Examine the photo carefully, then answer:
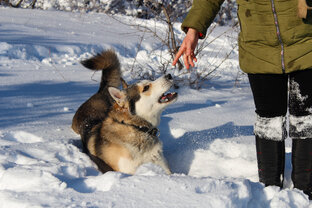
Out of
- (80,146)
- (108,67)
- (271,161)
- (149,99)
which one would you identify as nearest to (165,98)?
(149,99)

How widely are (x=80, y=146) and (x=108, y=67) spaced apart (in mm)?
1139

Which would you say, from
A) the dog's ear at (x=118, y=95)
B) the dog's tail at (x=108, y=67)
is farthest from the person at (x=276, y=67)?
the dog's tail at (x=108, y=67)

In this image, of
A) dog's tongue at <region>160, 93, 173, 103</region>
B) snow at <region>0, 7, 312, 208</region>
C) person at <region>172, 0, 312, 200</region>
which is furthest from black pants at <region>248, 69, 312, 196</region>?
dog's tongue at <region>160, 93, 173, 103</region>

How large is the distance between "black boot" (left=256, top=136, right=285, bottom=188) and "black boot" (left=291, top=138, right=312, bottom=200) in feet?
0.29

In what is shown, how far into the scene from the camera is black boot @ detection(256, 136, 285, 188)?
2297mm

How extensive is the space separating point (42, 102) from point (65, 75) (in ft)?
4.90

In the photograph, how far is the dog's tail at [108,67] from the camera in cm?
434

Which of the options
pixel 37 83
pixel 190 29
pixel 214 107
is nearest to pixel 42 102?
pixel 37 83

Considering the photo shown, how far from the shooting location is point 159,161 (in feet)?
10.8

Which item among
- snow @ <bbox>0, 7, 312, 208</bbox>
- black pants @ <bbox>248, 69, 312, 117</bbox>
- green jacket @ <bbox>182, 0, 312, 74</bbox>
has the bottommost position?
snow @ <bbox>0, 7, 312, 208</bbox>

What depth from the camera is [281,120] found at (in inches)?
89.1

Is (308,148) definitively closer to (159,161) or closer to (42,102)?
(159,161)

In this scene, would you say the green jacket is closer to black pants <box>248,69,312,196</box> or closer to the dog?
black pants <box>248,69,312,196</box>

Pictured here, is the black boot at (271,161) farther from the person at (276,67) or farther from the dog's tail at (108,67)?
the dog's tail at (108,67)
